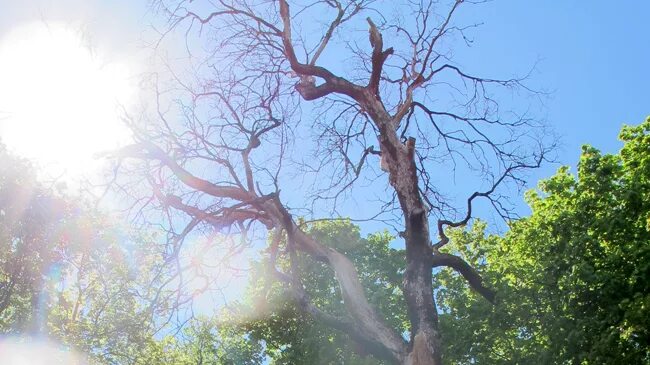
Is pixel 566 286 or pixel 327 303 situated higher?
pixel 327 303

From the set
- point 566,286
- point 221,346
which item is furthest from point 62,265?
point 566,286

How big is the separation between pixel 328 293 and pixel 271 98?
41.4ft

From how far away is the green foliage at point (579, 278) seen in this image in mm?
12797

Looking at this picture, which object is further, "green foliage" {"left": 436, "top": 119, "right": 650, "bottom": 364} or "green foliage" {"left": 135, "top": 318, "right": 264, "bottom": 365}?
"green foliage" {"left": 135, "top": 318, "right": 264, "bottom": 365}

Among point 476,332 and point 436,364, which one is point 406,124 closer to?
point 436,364

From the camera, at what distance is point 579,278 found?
43.5ft

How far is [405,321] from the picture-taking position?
2314cm

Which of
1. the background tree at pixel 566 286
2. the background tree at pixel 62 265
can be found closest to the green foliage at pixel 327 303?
the background tree at pixel 566 286

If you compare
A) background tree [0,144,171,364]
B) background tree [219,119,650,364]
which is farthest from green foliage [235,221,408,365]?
background tree [0,144,171,364]

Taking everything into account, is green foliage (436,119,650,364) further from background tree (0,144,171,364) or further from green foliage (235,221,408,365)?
background tree (0,144,171,364)

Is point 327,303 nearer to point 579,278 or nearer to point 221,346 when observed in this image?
point 221,346

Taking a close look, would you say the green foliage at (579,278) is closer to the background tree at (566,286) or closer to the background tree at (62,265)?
the background tree at (566,286)

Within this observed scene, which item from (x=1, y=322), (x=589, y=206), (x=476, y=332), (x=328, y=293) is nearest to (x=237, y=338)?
(x=328, y=293)

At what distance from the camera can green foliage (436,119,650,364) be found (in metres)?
12.8
